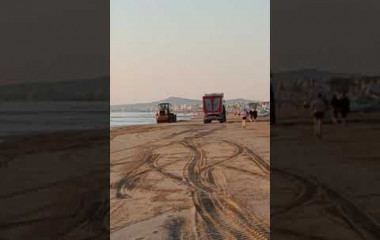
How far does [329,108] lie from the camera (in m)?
21.6

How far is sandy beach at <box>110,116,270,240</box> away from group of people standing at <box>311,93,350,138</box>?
120 inches

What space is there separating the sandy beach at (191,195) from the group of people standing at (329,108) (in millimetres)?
3045

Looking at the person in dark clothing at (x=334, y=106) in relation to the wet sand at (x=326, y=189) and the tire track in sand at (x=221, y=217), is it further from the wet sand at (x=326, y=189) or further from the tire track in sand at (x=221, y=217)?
the tire track in sand at (x=221, y=217)

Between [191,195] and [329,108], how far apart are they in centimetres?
1444

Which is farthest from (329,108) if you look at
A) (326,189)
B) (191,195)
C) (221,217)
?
(221,217)

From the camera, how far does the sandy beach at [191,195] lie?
6832 mm

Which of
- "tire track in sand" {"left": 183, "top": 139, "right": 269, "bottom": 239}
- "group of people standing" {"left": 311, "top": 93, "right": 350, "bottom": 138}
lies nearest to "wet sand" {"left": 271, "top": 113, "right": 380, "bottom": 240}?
"tire track in sand" {"left": 183, "top": 139, "right": 269, "bottom": 239}

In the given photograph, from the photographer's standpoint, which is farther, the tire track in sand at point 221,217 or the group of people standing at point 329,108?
the group of people standing at point 329,108

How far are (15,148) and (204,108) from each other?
73.5 ft

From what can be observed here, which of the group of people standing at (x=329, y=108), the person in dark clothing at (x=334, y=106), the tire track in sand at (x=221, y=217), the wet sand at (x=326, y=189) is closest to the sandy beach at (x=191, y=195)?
the tire track in sand at (x=221, y=217)

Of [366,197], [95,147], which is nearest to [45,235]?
[366,197]

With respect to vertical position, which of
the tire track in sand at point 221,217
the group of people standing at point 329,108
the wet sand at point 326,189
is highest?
the group of people standing at point 329,108

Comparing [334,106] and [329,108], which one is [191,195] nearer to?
[329,108]

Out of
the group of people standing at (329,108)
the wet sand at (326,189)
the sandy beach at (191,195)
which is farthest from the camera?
the group of people standing at (329,108)
